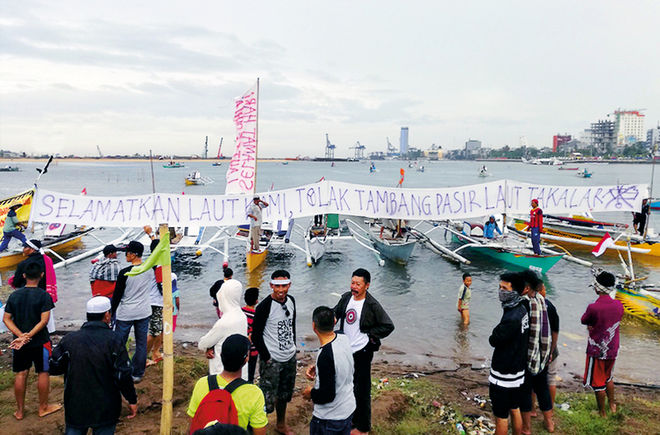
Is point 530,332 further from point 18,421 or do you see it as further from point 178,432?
point 18,421

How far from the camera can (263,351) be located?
492 cm

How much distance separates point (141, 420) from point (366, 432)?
2.84 m

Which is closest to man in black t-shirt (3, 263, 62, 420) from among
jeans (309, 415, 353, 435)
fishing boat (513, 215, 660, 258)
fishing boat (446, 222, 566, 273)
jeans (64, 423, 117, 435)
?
jeans (64, 423, 117, 435)

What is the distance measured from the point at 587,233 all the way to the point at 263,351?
72.4 ft

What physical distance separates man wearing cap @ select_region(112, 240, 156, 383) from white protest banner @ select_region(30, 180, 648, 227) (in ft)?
23.1

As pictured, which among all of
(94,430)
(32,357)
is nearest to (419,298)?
(32,357)

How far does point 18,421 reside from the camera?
5.38 meters

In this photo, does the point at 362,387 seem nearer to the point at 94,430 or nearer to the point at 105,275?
the point at 94,430

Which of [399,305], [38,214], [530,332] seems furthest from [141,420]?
[38,214]

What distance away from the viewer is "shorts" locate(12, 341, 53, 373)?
5.26 m

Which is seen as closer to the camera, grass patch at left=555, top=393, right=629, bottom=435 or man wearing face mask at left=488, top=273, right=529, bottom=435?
man wearing face mask at left=488, top=273, right=529, bottom=435

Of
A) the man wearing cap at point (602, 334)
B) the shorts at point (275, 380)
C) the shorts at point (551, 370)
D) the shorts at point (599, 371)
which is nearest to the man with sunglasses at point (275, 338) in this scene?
the shorts at point (275, 380)

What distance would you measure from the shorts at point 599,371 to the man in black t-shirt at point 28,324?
23.0 feet

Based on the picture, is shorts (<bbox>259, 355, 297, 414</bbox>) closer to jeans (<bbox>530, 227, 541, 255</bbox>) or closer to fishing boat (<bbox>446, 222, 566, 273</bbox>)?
fishing boat (<bbox>446, 222, 566, 273</bbox>)
